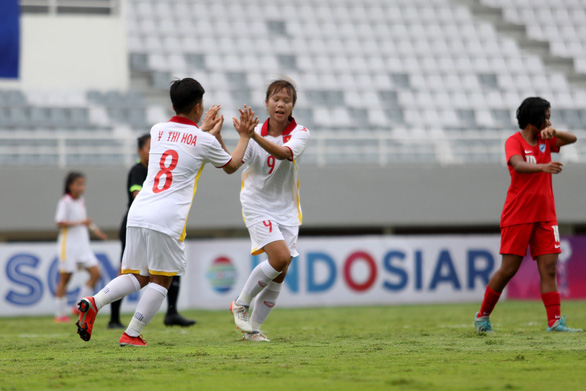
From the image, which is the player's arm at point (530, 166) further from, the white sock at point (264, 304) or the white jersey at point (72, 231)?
the white jersey at point (72, 231)

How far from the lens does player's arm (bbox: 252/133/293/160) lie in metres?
5.92

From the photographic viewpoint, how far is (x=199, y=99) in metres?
5.86

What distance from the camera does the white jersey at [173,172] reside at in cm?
567

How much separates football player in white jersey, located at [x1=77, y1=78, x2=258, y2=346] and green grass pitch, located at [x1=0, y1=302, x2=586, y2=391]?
0.34 meters

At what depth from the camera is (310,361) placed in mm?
4941

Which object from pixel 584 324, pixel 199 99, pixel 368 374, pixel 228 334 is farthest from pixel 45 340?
pixel 584 324

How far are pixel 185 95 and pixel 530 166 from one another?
8.72 feet

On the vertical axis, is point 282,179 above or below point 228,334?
above

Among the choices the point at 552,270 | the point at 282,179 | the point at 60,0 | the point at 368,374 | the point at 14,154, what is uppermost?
the point at 60,0

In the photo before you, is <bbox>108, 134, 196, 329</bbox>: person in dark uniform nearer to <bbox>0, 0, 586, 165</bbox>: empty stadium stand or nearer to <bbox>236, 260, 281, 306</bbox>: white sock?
<bbox>236, 260, 281, 306</bbox>: white sock

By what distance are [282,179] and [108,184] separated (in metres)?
9.65

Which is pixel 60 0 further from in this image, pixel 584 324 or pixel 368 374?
pixel 368 374

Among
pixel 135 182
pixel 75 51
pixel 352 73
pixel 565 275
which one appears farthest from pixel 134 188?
pixel 352 73

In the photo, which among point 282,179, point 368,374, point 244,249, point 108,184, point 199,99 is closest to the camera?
point 368,374
